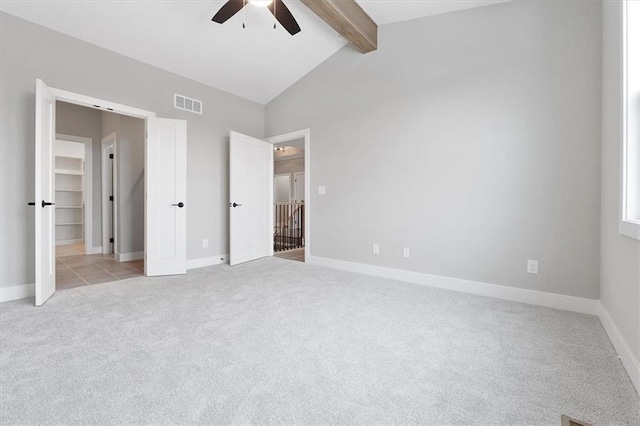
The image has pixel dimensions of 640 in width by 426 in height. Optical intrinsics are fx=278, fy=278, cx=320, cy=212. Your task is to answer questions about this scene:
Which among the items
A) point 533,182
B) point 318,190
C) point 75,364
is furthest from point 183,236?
point 533,182

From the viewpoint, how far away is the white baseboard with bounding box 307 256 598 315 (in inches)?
99.6

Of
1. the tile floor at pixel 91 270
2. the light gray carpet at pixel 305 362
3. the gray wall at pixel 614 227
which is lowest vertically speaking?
the light gray carpet at pixel 305 362

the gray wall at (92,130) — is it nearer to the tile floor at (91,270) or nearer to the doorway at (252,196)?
the tile floor at (91,270)

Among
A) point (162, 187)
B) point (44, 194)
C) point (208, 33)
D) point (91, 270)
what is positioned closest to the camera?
point (44, 194)

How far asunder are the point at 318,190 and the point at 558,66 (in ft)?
10.1

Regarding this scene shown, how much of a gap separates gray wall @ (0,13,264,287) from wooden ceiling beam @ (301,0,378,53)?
230 centimetres

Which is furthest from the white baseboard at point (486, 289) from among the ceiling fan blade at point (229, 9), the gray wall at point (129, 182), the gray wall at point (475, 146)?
the gray wall at point (129, 182)

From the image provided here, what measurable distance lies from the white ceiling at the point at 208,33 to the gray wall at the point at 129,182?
1699 millimetres

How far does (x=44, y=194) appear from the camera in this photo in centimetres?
278

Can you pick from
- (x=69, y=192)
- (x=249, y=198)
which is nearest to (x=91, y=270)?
(x=249, y=198)

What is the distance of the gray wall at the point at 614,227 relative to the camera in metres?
1.61

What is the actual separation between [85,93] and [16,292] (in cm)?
228

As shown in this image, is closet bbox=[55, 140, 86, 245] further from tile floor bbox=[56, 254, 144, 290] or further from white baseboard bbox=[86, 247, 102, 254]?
tile floor bbox=[56, 254, 144, 290]

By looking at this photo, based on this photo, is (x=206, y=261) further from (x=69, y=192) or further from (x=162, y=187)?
(x=69, y=192)
